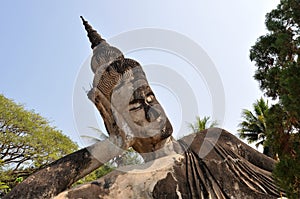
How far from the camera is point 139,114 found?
3.86 m

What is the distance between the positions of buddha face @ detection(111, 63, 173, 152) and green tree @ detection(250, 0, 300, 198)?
1.08m

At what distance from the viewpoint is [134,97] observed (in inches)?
153

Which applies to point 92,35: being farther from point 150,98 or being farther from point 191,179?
point 191,179

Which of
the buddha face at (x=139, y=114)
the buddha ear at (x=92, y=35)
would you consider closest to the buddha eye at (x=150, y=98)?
the buddha face at (x=139, y=114)

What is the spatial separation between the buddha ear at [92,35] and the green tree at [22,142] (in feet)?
31.7

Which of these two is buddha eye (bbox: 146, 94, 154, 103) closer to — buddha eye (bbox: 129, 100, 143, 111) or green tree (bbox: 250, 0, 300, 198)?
buddha eye (bbox: 129, 100, 143, 111)

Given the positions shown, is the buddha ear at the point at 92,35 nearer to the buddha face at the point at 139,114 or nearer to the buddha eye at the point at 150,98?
the buddha face at the point at 139,114

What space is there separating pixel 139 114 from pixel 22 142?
10575mm

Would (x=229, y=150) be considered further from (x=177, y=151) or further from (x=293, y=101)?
(x=293, y=101)

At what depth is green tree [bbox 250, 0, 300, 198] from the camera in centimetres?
227

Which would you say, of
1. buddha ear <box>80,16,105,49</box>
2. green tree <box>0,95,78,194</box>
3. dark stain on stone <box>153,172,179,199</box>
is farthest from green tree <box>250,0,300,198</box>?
green tree <box>0,95,78,194</box>

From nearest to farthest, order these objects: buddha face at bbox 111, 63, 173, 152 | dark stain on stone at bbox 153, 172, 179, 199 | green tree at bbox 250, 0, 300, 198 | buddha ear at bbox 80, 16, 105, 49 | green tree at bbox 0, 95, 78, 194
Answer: green tree at bbox 250, 0, 300, 198 → dark stain on stone at bbox 153, 172, 179, 199 → buddha face at bbox 111, 63, 173, 152 → buddha ear at bbox 80, 16, 105, 49 → green tree at bbox 0, 95, 78, 194

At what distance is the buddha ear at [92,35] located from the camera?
4.26 meters

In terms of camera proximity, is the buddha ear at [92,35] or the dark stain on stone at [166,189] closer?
the dark stain on stone at [166,189]
